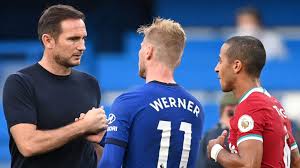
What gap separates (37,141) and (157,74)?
96cm

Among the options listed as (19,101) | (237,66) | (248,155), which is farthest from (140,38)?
(248,155)

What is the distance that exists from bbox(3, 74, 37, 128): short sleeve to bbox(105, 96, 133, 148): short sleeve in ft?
2.53

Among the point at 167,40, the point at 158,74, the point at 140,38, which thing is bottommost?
the point at 158,74

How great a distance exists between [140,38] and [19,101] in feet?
23.4

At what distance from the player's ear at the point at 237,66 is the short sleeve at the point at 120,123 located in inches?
30.3

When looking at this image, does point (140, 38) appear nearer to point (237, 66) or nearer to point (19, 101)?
point (19, 101)

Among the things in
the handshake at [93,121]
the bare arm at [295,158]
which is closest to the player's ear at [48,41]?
the handshake at [93,121]

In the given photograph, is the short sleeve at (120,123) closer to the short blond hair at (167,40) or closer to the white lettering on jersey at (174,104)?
the white lettering on jersey at (174,104)

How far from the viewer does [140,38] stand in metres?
13.1

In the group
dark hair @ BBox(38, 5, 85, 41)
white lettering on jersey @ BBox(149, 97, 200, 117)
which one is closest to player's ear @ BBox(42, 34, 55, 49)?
dark hair @ BBox(38, 5, 85, 41)

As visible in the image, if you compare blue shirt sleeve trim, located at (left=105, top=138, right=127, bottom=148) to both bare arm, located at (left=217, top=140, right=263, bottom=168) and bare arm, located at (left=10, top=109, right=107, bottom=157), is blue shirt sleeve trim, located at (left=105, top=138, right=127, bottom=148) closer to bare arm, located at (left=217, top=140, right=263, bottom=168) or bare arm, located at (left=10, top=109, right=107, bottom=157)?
bare arm, located at (left=10, top=109, right=107, bottom=157)

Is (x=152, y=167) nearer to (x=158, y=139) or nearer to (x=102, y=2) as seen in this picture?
(x=158, y=139)

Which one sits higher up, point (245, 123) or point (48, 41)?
point (48, 41)

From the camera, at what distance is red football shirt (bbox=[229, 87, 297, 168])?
217 inches
